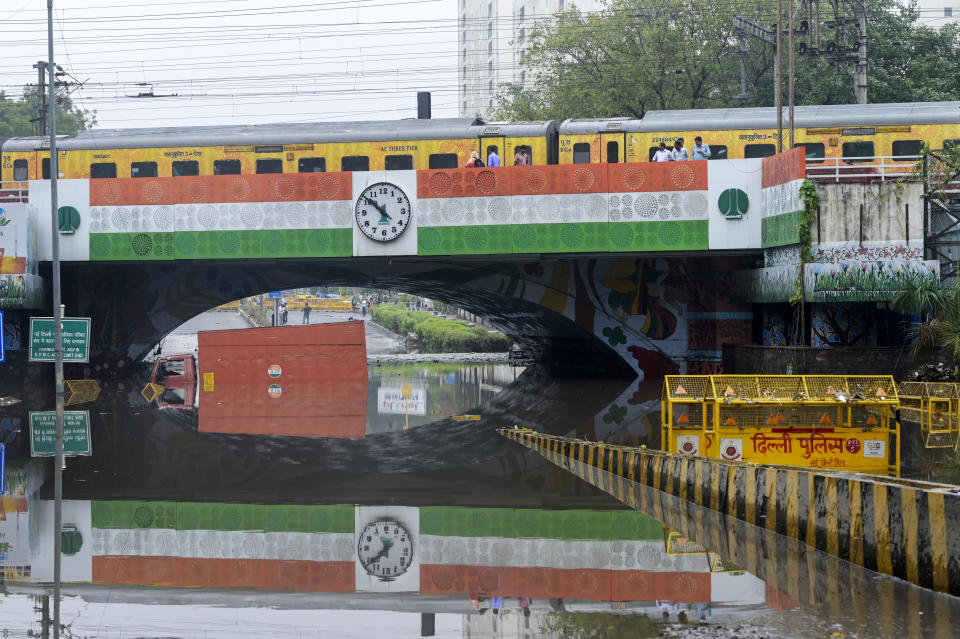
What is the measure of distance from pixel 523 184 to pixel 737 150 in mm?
5967

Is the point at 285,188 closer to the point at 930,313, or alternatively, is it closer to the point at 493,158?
the point at 493,158

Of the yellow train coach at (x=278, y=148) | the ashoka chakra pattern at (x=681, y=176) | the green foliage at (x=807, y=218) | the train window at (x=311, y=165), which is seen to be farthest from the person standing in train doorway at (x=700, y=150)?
the train window at (x=311, y=165)

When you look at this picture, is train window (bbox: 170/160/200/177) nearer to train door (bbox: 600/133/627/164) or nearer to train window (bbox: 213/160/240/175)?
train window (bbox: 213/160/240/175)

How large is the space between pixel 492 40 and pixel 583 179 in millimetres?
83512

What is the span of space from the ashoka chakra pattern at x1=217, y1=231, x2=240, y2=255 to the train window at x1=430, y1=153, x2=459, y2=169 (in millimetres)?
6108

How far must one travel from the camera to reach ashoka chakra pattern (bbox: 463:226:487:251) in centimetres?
3231

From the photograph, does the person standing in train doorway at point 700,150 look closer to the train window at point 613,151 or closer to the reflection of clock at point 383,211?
the train window at point 613,151

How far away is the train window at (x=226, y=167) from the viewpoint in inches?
1325

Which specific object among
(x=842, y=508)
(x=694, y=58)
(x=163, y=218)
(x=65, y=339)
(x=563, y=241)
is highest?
(x=694, y=58)

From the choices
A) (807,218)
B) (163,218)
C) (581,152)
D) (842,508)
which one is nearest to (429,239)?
(581,152)

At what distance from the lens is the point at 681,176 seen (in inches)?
1227

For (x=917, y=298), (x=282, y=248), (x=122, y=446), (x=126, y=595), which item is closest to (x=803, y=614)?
(x=126, y=595)

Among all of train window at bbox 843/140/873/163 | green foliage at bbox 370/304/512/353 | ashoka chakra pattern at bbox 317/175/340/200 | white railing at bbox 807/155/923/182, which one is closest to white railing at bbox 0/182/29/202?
ashoka chakra pattern at bbox 317/175/340/200

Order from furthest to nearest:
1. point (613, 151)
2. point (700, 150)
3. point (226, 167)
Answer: point (226, 167) < point (613, 151) < point (700, 150)
